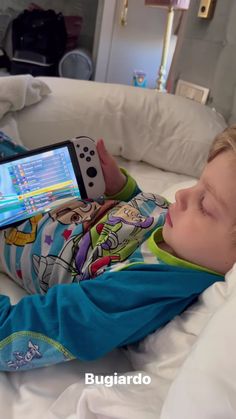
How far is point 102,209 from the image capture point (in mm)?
789

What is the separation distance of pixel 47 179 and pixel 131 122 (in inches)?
17.0

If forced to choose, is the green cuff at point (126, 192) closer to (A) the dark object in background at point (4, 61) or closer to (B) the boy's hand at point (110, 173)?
(B) the boy's hand at point (110, 173)

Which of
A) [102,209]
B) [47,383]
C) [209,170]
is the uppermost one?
[209,170]

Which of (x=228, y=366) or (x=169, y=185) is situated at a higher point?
(x=228, y=366)

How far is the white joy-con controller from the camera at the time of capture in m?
0.82

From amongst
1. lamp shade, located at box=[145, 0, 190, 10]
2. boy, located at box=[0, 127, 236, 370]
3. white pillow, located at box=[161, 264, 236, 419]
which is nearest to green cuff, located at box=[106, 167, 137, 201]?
boy, located at box=[0, 127, 236, 370]

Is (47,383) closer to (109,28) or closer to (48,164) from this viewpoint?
(48,164)

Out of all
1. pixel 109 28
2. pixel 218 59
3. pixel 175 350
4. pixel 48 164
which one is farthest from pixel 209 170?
pixel 109 28

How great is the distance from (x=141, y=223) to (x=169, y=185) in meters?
0.42

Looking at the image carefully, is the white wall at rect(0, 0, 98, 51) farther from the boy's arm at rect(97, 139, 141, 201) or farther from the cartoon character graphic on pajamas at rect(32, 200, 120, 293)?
the cartoon character graphic on pajamas at rect(32, 200, 120, 293)

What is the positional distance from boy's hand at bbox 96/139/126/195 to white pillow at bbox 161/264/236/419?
498 mm

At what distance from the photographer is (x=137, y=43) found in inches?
93.7

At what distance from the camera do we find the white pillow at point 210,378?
0.37 metres

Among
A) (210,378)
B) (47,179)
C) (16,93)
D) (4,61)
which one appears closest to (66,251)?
(47,179)
